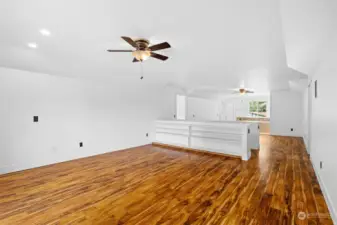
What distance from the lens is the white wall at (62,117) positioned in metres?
3.37

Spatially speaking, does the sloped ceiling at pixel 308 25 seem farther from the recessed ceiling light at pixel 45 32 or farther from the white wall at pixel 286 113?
the white wall at pixel 286 113

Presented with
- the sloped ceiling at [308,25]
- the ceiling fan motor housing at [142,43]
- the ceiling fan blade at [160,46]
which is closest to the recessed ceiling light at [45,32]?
the ceiling fan motor housing at [142,43]

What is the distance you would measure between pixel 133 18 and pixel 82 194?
249 centimetres

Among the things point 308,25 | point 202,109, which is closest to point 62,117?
point 308,25

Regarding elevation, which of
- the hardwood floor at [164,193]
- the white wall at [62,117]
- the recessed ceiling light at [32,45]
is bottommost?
the hardwood floor at [164,193]

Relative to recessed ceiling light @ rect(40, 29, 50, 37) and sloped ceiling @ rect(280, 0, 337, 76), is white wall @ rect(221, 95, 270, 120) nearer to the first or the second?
sloped ceiling @ rect(280, 0, 337, 76)

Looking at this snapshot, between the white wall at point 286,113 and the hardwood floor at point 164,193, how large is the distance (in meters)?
4.64

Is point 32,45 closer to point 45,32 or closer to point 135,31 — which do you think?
point 45,32

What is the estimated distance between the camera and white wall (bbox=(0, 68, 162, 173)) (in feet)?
11.1

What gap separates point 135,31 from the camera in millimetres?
2264

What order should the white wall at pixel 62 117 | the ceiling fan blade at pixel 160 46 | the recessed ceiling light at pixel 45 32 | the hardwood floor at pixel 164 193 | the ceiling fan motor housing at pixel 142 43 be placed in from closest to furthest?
the hardwood floor at pixel 164 193, the recessed ceiling light at pixel 45 32, the ceiling fan blade at pixel 160 46, the ceiling fan motor housing at pixel 142 43, the white wall at pixel 62 117

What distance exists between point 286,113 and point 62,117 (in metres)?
9.07

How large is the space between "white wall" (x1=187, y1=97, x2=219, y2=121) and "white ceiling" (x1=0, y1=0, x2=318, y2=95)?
527cm

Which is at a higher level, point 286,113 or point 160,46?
point 160,46
